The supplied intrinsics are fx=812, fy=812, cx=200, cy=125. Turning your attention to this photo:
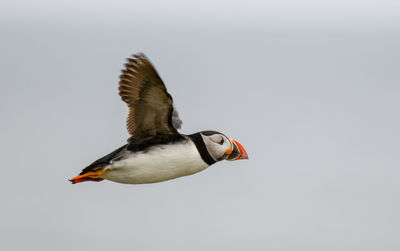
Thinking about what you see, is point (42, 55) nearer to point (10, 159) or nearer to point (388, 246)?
point (10, 159)

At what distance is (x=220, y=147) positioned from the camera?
6.80m

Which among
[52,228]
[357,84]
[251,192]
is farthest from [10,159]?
[357,84]

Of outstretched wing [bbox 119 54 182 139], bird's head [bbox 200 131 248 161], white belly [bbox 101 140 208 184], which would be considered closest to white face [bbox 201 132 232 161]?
bird's head [bbox 200 131 248 161]

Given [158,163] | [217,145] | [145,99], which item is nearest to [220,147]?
[217,145]

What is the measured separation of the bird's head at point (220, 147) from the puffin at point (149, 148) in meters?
0.01

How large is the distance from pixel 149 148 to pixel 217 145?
597mm

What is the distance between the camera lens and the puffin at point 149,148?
21.0ft

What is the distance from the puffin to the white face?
1 cm

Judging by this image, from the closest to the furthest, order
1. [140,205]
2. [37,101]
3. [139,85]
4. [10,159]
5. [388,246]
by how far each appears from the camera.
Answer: [139,85] < [388,246] < [10,159] < [140,205] < [37,101]

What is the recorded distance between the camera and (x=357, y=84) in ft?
262

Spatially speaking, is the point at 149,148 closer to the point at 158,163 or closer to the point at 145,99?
the point at 158,163

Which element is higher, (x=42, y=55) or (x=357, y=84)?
(x=42, y=55)

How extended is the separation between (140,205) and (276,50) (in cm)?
8059

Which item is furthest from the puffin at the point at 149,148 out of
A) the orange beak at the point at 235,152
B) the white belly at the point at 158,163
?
the orange beak at the point at 235,152
